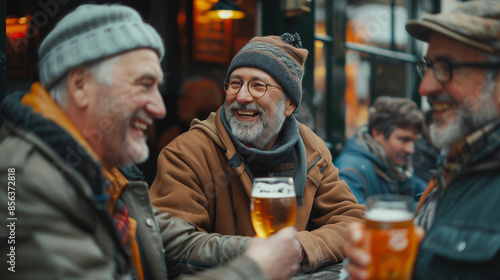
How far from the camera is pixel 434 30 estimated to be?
6.08 feet

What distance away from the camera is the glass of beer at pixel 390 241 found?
1.35 m

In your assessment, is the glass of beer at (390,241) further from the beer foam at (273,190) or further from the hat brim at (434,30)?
the hat brim at (434,30)

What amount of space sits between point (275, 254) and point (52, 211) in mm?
701

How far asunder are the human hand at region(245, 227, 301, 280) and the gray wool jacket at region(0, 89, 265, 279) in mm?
43

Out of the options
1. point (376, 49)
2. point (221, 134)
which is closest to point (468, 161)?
point (221, 134)

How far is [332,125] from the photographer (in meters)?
6.02

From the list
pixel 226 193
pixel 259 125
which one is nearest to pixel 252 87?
pixel 259 125

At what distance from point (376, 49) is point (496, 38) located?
5.36m

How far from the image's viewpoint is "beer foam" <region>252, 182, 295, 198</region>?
→ 1.84 meters

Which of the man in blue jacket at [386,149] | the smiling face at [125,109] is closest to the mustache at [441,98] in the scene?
the smiling face at [125,109]

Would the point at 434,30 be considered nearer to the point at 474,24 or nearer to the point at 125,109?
the point at 474,24

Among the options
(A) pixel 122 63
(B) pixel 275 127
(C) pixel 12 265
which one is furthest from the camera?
(B) pixel 275 127

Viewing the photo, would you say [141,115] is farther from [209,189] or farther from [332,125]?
[332,125]

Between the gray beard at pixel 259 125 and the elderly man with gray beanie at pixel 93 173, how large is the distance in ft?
2.59
